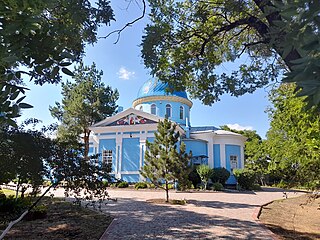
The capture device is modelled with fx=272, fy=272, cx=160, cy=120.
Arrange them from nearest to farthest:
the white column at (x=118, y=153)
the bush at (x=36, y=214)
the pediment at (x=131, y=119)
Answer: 1. the bush at (x=36, y=214)
2. the white column at (x=118, y=153)
3. the pediment at (x=131, y=119)

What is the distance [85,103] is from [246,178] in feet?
58.1

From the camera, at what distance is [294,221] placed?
9398 mm

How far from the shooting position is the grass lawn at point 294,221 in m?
7.45

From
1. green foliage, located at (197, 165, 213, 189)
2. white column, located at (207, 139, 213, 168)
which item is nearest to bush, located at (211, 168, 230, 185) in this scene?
green foliage, located at (197, 165, 213, 189)

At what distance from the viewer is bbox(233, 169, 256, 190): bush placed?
2334 centimetres

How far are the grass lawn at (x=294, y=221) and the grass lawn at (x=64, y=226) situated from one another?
5.04 metres

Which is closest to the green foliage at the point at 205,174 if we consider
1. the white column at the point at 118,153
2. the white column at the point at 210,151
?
the white column at the point at 210,151

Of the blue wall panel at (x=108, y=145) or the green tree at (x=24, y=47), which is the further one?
the blue wall panel at (x=108, y=145)

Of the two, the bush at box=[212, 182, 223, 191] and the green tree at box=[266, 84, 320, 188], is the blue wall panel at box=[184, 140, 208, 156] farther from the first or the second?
the green tree at box=[266, 84, 320, 188]

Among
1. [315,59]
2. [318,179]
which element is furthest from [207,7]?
[315,59]

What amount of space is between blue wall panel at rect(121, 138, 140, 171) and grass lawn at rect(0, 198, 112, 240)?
45.8 feet

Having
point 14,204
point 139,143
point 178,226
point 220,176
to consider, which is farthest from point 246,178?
point 14,204

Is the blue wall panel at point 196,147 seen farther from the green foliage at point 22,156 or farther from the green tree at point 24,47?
the green tree at point 24,47

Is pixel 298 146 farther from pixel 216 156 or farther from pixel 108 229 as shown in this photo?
pixel 216 156
